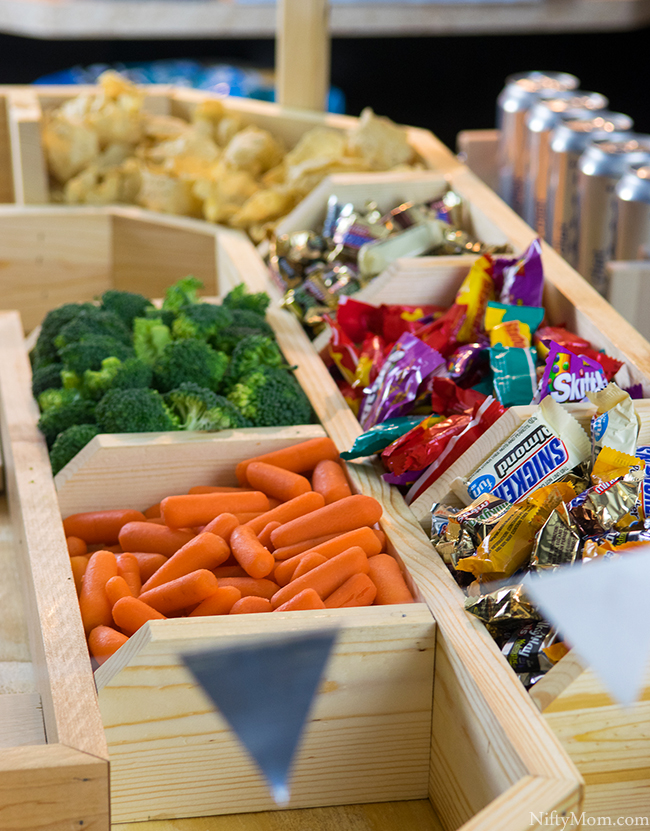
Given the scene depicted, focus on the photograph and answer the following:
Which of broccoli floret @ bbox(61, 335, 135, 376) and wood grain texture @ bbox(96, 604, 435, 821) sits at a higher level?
broccoli floret @ bbox(61, 335, 135, 376)

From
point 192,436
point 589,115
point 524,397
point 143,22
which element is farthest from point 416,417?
point 143,22

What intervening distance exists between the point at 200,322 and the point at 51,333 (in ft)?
1.21

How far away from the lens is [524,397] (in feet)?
5.35

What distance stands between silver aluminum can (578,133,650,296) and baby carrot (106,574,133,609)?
1.33 m

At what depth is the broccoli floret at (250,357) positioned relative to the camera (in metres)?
1.93

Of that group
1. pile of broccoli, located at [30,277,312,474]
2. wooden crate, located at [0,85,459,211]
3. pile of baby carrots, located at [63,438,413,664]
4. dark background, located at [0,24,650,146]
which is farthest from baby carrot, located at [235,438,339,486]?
dark background, located at [0,24,650,146]

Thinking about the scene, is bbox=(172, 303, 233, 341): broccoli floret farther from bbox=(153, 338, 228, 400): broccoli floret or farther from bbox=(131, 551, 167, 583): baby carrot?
bbox=(131, 551, 167, 583): baby carrot

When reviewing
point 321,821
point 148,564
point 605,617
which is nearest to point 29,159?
point 148,564

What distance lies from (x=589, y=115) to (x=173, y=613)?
1.84 meters

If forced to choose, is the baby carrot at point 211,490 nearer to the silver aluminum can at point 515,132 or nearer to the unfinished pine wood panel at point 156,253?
the unfinished pine wood panel at point 156,253

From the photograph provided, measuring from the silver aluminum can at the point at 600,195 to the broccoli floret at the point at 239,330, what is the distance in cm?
80

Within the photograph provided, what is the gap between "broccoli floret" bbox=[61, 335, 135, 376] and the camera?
1884 mm

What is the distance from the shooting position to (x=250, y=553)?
4.78ft

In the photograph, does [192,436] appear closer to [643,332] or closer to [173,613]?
[173,613]
